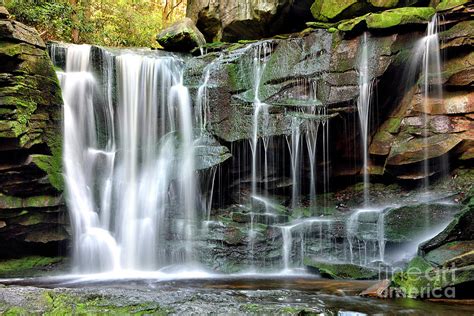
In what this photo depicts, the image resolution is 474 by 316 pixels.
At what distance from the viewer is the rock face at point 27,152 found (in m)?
9.15

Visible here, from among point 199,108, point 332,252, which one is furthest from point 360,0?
point 332,252

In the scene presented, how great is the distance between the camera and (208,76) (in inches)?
489

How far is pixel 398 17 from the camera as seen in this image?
11117mm

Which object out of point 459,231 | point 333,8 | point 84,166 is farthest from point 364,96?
point 84,166

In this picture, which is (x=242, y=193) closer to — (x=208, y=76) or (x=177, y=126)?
(x=177, y=126)

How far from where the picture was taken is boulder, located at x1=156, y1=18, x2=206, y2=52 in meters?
14.1

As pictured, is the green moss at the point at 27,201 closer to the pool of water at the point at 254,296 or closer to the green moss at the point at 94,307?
the pool of water at the point at 254,296

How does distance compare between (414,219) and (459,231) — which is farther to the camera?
(414,219)

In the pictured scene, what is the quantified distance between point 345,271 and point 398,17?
7.15m

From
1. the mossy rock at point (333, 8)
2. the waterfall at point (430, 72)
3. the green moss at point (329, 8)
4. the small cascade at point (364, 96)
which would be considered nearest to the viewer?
the waterfall at point (430, 72)

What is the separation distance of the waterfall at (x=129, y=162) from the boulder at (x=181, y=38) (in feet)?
3.84

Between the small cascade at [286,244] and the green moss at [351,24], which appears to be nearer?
the small cascade at [286,244]

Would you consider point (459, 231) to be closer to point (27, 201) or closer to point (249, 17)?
point (27, 201)

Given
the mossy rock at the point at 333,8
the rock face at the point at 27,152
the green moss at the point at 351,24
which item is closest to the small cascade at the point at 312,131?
the green moss at the point at 351,24
